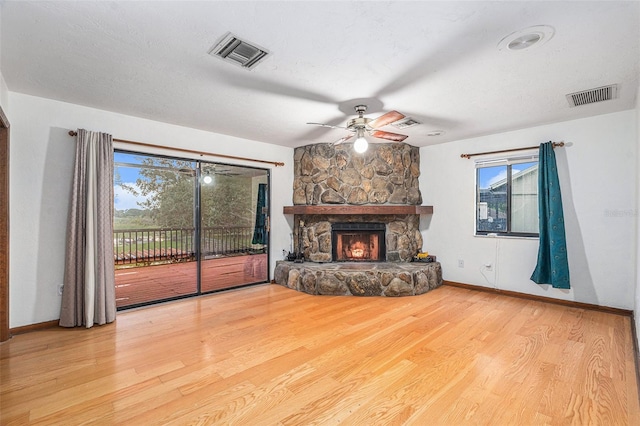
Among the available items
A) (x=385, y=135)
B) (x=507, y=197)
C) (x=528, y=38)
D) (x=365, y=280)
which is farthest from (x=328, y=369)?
(x=507, y=197)

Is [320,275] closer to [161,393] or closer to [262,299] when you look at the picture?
[262,299]

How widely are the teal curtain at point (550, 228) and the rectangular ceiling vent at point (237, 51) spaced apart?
3.71m

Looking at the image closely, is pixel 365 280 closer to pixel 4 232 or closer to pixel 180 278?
pixel 180 278

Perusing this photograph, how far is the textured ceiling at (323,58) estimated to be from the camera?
171cm

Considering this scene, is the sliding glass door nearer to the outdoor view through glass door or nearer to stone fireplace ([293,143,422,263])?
the outdoor view through glass door

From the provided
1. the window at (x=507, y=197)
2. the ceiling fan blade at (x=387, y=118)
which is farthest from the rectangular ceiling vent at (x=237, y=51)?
the window at (x=507, y=197)

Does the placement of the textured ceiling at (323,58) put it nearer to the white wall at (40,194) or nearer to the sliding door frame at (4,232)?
the white wall at (40,194)

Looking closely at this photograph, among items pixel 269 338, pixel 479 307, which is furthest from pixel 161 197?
pixel 479 307

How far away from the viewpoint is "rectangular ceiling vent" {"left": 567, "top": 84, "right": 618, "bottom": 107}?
9.12 ft

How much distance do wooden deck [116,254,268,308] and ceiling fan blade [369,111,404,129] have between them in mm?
3049

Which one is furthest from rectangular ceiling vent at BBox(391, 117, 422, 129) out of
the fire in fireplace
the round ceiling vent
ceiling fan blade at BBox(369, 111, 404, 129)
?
the fire in fireplace

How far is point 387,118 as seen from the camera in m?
2.93

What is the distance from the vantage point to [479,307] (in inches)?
147

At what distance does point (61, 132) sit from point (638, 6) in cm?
477
